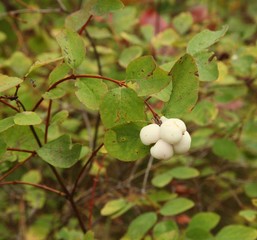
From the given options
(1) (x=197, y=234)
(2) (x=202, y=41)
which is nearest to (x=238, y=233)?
(1) (x=197, y=234)

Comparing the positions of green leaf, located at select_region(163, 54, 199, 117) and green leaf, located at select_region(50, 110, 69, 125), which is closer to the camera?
green leaf, located at select_region(163, 54, 199, 117)

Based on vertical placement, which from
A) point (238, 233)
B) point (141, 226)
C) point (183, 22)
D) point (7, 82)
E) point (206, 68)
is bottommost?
point (238, 233)

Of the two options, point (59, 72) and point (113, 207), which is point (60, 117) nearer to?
point (59, 72)

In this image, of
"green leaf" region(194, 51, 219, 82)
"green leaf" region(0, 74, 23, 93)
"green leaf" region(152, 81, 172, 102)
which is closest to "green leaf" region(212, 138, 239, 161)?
"green leaf" region(194, 51, 219, 82)

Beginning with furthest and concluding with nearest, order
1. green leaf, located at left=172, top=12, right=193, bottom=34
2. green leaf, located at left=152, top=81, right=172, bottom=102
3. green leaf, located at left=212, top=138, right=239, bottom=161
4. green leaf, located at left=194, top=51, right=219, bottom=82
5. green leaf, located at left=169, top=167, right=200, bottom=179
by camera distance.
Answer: green leaf, located at left=172, top=12, right=193, bottom=34 → green leaf, located at left=212, top=138, right=239, bottom=161 → green leaf, located at left=169, top=167, right=200, bottom=179 → green leaf, located at left=194, top=51, right=219, bottom=82 → green leaf, located at left=152, top=81, right=172, bottom=102

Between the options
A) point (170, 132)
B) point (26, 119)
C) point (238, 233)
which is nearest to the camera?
point (170, 132)

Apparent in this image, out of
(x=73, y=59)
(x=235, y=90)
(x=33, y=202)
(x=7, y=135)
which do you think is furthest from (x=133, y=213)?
(x=73, y=59)

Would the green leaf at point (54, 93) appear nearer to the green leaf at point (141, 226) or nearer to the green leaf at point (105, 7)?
the green leaf at point (105, 7)

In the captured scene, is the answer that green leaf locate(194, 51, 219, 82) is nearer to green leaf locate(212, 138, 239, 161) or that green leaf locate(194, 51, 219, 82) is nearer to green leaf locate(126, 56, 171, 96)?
green leaf locate(126, 56, 171, 96)

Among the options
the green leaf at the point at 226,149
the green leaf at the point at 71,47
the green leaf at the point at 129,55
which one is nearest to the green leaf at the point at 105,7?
the green leaf at the point at 71,47
